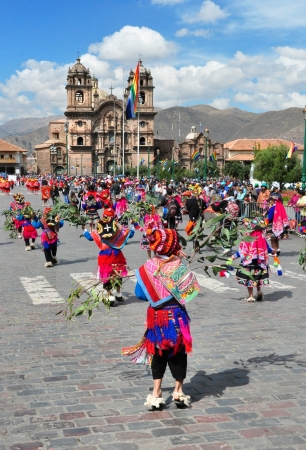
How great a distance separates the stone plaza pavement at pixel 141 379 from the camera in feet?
15.0

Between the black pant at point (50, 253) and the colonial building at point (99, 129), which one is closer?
the black pant at point (50, 253)

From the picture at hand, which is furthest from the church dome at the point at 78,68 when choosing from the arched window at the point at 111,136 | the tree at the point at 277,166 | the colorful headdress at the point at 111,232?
the colorful headdress at the point at 111,232

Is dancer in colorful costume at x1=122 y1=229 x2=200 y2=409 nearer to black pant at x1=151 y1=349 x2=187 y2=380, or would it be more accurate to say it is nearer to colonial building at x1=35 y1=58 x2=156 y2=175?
black pant at x1=151 y1=349 x2=187 y2=380

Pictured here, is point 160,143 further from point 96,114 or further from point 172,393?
point 172,393

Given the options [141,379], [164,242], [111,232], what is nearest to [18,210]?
[111,232]

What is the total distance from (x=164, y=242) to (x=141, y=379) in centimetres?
159

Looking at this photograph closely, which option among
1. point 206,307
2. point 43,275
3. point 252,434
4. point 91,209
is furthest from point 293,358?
point 91,209

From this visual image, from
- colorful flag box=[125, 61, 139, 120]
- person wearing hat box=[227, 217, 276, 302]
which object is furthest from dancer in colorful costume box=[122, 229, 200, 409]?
colorful flag box=[125, 61, 139, 120]

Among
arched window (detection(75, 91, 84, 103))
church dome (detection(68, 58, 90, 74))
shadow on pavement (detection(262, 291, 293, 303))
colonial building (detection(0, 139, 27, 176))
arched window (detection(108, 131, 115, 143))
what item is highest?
church dome (detection(68, 58, 90, 74))

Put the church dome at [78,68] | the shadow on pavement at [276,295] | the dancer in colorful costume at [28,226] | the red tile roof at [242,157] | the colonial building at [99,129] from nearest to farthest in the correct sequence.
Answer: the shadow on pavement at [276,295] → the dancer in colorful costume at [28,226] → the church dome at [78,68] → the colonial building at [99,129] → the red tile roof at [242,157]

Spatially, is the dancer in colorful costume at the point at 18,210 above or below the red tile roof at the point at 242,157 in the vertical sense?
below

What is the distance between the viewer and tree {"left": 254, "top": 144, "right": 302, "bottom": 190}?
60688 mm

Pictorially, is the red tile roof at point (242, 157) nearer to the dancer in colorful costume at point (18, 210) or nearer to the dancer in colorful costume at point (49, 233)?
the dancer in colorful costume at point (18, 210)

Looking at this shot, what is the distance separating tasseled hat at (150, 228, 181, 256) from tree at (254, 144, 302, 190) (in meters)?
56.2
